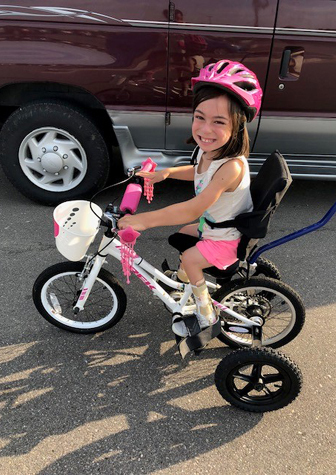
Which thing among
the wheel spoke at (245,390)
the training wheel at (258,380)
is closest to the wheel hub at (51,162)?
the training wheel at (258,380)

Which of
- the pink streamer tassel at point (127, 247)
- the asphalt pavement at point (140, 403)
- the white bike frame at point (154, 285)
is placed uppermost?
the pink streamer tassel at point (127, 247)

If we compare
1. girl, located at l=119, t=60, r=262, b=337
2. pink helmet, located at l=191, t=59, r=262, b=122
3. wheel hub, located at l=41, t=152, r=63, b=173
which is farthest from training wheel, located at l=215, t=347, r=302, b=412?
wheel hub, located at l=41, t=152, r=63, b=173

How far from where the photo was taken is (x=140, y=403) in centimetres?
Result: 203

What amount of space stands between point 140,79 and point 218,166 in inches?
67.0

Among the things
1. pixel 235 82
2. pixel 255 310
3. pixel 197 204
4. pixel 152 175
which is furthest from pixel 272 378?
pixel 235 82

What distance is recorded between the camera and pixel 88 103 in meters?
3.33

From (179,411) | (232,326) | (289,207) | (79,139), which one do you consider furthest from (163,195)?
(179,411)

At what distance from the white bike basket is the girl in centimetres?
29

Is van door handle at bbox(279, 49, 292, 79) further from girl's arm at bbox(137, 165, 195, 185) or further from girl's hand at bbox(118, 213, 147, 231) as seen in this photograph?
girl's hand at bbox(118, 213, 147, 231)

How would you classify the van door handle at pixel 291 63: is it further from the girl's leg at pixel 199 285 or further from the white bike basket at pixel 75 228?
the white bike basket at pixel 75 228

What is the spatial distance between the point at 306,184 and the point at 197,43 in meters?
2.01

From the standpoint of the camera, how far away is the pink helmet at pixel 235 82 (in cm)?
155

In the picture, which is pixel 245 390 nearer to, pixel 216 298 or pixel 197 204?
pixel 216 298

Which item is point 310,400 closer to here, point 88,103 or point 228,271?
point 228,271
